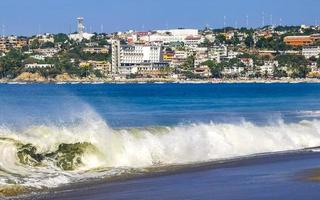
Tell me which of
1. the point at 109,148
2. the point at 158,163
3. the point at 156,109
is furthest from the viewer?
the point at 156,109

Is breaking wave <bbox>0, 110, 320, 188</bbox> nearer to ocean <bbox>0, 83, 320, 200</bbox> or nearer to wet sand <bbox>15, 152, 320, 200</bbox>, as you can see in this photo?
ocean <bbox>0, 83, 320, 200</bbox>

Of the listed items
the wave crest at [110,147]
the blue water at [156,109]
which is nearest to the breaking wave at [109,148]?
the wave crest at [110,147]

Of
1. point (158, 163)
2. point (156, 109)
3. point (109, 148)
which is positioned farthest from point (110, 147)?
point (156, 109)

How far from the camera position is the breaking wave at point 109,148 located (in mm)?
20720

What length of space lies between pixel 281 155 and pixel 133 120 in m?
21.6

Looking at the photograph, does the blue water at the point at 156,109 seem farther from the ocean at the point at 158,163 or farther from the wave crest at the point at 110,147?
the ocean at the point at 158,163

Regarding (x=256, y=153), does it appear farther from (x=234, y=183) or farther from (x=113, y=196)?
(x=113, y=196)

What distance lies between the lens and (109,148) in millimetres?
23922

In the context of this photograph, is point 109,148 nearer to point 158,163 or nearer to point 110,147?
point 110,147

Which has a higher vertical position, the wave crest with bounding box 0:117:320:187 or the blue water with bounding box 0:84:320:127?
the wave crest with bounding box 0:117:320:187

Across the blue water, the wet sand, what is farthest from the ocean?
the blue water

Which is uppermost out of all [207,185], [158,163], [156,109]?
[207,185]

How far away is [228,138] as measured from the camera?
28.9 m

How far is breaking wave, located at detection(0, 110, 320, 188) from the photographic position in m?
20.7
